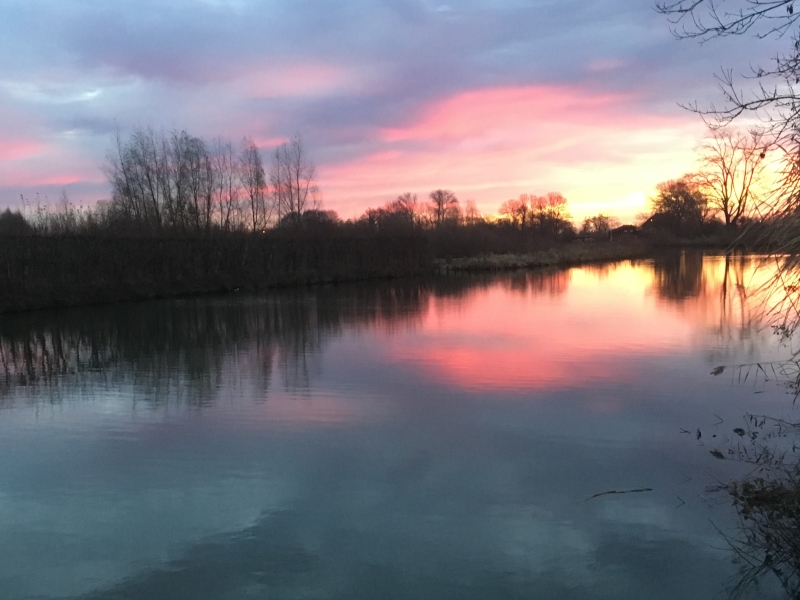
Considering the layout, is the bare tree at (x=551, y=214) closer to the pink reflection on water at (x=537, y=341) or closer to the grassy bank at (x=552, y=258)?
the grassy bank at (x=552, y=258)

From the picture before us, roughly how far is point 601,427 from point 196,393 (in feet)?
17.5

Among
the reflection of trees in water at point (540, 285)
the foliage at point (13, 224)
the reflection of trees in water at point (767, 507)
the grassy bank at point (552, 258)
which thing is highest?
the foliage at point (13, 224)

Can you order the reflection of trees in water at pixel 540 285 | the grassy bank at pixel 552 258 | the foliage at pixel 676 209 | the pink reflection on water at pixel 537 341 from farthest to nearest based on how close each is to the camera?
the foliage at pixel 676 209
the grassy bank at pixel 552 258
the reflection of trees in water at pixel 540 285
the pink reflection on water at pixel 537 341

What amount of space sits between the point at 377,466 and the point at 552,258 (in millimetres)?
43158

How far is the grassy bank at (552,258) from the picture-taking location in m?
40.9

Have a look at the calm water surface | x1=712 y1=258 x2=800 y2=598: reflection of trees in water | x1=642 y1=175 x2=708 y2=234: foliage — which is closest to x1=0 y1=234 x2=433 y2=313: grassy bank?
the calm water surface

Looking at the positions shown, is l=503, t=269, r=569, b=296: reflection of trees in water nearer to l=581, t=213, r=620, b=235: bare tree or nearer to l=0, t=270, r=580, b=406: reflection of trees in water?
l=0, t=270, r=580, b=406: reflection of trees in water

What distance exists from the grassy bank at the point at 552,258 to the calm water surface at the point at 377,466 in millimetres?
28598

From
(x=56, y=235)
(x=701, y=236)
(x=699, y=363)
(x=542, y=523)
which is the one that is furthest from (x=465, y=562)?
(x=701, y=236)

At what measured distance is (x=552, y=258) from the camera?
46781 mm

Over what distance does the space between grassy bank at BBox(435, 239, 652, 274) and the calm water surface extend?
2860 cm

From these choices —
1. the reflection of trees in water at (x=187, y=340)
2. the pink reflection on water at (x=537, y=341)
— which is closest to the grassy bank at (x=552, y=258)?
the reflection of trees in water at (x=187, y=340)

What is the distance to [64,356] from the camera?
1173 centimetres

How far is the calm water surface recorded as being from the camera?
387cm
